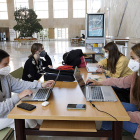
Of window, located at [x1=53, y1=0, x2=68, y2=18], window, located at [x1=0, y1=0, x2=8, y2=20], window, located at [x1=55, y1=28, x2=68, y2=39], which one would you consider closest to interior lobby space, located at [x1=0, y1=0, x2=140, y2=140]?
window, located at [x1=55, y1=28, x2=68, y2=39]

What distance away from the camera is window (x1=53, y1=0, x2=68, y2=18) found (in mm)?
26562

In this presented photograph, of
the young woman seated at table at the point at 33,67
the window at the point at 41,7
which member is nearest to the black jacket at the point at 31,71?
the young woman seated at table at the point at 33,67

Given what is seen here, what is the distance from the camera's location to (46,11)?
26.9 meters

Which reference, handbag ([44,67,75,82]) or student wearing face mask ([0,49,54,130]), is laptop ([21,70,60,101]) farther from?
handbag ([44,67,75,82])

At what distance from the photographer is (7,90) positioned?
191 centimetres

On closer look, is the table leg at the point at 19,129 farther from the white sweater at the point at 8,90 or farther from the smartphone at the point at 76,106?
the smartphone at the point at 76,106

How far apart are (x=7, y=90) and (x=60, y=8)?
26463 mm

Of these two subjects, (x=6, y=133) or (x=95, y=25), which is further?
(x=95, y=25)

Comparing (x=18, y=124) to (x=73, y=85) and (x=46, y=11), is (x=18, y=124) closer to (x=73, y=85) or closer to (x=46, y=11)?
(x=73, y=85)

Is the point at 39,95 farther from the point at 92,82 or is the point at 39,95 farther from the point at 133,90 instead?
the point at 133,90

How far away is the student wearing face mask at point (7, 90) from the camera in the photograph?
1585mm

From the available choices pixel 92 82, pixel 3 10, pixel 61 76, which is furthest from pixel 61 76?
pixel 3 10

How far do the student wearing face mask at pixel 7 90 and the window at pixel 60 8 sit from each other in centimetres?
2602

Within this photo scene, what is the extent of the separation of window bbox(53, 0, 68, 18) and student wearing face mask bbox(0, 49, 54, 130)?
26.0m
